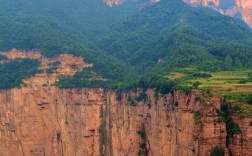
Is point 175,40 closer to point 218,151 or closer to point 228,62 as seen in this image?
point 228,62

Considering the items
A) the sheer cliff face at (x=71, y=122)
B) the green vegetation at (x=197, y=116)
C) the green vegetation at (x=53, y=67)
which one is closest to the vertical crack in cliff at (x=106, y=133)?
the sheer cliff face at (x=71, y=122)

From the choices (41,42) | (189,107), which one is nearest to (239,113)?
(189,107)

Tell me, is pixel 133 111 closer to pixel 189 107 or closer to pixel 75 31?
pixel 189 107

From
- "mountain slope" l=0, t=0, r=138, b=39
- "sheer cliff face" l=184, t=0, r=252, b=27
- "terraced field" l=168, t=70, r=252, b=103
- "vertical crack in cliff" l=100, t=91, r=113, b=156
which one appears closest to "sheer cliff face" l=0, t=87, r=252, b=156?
"vertical crack in cliff" l=100, t=91, r=113, b=156

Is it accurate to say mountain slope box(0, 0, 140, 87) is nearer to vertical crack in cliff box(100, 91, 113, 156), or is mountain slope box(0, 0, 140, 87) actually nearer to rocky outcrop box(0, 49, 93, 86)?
rocky outcrop box(0, 49, 93, 86)

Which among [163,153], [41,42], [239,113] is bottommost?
[163,153]
